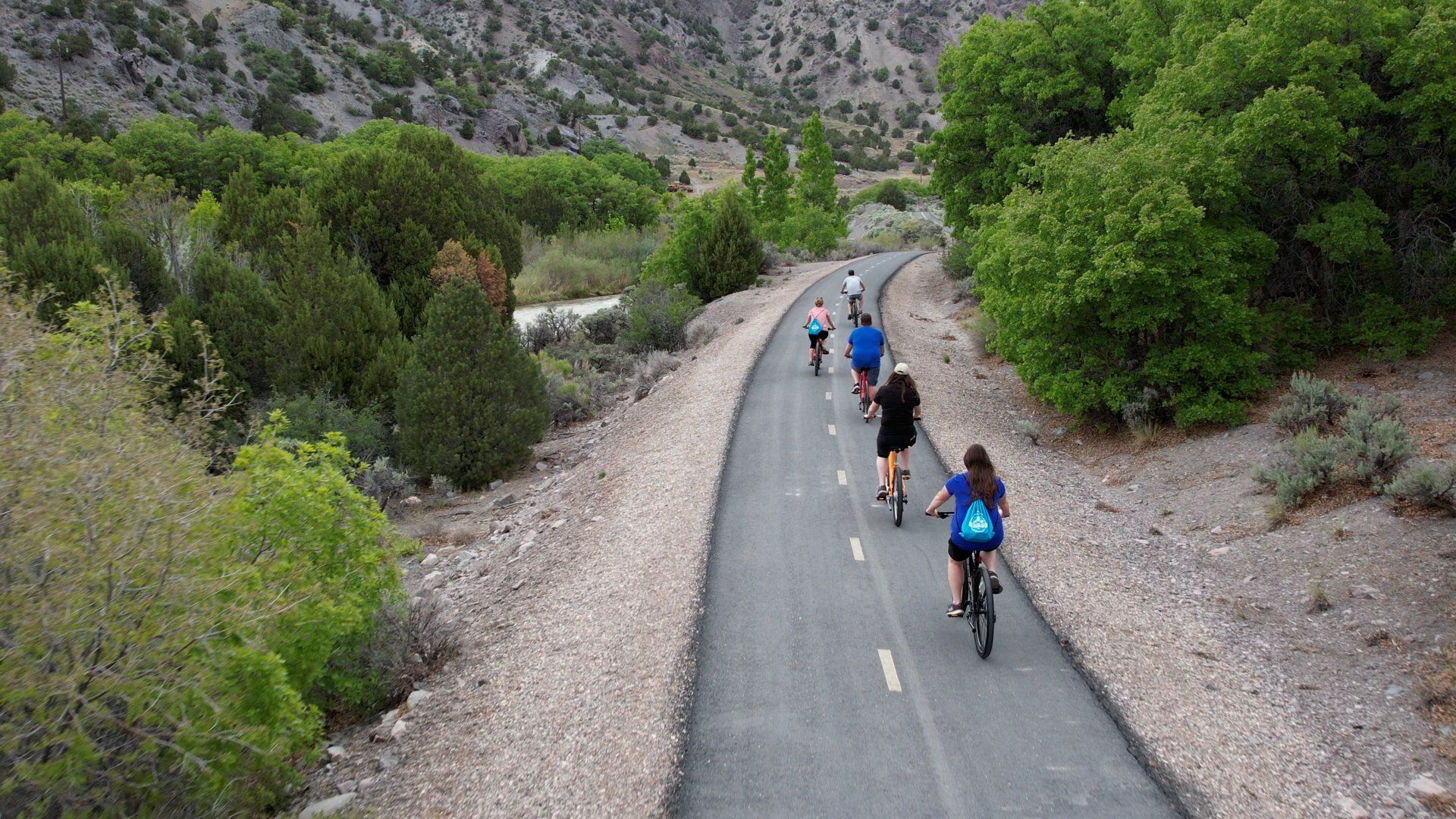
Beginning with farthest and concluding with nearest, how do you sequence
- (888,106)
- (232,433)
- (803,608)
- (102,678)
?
(888,106)
(232,433)
(803,608)
(102,678)

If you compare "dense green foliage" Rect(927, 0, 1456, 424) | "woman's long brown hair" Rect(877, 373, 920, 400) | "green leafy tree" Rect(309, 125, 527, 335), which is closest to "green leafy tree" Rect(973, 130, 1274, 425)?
"dense green foliage" Rect(927, 0, 1456, 424)

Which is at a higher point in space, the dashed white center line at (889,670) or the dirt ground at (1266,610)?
the dashed white center line at (889,670)

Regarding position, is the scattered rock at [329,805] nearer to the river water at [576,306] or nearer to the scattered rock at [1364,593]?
the scattered rock at [1364,593]

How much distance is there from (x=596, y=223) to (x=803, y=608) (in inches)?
2683

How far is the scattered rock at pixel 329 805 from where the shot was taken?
22.6 ft

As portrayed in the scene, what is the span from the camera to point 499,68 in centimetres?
13750

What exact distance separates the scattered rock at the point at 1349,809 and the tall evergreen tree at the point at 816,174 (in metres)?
65.5

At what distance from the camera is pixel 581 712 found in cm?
776

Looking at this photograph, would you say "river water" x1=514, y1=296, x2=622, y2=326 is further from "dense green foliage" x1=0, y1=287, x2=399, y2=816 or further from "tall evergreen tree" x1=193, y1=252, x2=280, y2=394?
"dense green foliage" x1=0, y1=287, x2=399, y2=816

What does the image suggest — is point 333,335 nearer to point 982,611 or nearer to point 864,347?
point 864,347

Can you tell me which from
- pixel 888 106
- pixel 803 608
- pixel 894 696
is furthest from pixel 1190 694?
pixel 888 106

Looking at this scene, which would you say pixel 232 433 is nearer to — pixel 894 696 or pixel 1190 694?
pixel 894 696

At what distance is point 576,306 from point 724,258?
13.8m

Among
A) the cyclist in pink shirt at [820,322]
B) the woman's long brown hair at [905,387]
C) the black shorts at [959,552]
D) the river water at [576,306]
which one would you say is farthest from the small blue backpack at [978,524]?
the river water at [576,306]
